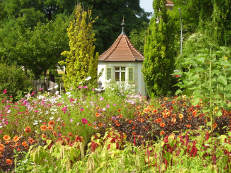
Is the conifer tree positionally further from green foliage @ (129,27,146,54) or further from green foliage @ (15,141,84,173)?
green foliage @ (129,27,146,54)

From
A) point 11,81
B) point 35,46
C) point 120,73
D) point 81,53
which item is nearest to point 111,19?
point 35,46

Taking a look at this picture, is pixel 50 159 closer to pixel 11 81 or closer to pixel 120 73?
pixel 11 81

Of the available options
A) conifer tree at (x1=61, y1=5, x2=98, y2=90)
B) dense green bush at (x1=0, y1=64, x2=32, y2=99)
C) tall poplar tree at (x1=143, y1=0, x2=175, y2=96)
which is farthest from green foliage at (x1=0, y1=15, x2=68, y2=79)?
tall poplar tree at (x1=143, y1=0, x2=175, y2=96)

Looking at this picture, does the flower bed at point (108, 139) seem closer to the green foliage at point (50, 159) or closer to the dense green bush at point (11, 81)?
the green foliage at point (50, 159)

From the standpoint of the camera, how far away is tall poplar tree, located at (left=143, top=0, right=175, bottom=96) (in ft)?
38.8

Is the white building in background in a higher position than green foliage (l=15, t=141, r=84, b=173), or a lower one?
higher

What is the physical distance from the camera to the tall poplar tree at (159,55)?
11.8 metres

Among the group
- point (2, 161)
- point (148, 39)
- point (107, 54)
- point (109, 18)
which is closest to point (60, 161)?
point (2, 161)

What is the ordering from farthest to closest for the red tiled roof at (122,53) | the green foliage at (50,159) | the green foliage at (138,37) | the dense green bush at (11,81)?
the green foliage at (138,37)
the red tiled roof at (122,53)
the dense green bush at (11,81)
the green foliage at (50,159)

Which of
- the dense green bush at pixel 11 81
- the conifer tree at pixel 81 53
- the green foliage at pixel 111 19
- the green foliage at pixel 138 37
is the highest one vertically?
the green foliage at pixel 111 19

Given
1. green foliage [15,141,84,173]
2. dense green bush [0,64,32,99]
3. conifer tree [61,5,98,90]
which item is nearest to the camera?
green foliage [15,141,84,173]

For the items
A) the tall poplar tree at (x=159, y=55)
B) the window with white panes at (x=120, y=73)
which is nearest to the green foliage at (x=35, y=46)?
the window with white panes at (x=120, y=73)

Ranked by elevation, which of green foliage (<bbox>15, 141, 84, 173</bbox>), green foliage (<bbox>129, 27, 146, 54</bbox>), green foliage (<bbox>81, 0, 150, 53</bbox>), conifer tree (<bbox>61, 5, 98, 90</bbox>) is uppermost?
green foliage (<bbox>81, 0, 150, 53</bbox>)

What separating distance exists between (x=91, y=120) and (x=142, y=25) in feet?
64.4
